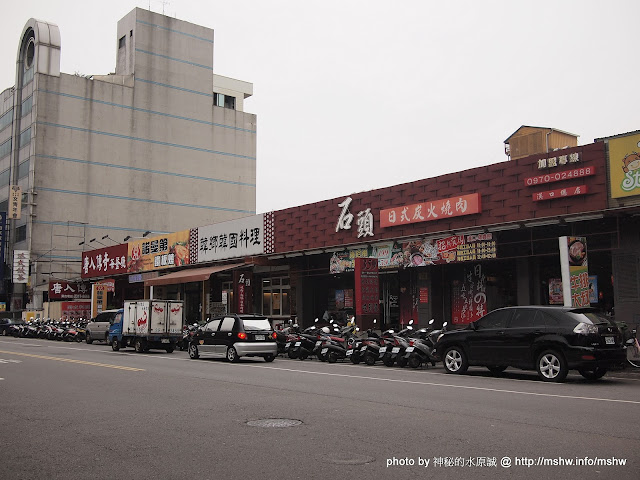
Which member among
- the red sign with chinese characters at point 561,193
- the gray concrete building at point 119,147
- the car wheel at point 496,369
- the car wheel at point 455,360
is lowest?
the car wheel at point 496,369

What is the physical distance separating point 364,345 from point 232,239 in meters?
15.1

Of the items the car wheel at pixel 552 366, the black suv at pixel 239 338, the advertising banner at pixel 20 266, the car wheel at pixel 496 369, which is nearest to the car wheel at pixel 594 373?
the car wheel at pixel 552 366

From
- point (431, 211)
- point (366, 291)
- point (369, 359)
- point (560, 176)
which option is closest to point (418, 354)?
point (369, 359)

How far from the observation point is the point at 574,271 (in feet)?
56.6

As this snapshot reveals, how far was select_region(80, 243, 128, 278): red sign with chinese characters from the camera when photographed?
142 ft

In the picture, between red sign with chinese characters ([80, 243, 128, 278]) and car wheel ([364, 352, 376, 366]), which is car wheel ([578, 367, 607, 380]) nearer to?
car wheel ([364, 352, 376, 366])

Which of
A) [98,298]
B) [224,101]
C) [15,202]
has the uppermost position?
[224,101]

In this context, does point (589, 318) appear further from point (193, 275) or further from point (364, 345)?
point (193, 275)

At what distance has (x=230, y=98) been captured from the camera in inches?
2756

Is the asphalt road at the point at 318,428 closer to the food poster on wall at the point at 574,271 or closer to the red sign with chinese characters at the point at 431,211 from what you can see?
the food poster on wall at the point at 574,271

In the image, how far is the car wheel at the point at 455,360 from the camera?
1518cm

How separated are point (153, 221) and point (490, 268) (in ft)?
143

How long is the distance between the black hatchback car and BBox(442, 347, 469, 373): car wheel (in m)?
0.02

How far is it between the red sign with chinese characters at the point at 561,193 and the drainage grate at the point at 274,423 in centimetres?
1303
